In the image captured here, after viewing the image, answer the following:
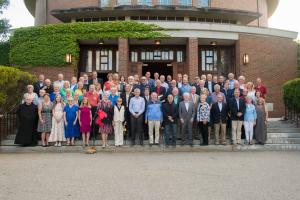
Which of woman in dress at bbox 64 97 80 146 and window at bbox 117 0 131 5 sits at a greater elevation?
window at bbox 117 0 131 5

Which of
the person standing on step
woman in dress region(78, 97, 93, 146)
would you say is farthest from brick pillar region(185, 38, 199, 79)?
woman in dress region(78, 97, 93, 146)

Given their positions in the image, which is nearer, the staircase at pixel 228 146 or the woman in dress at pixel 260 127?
the staircase at pixel 228 146

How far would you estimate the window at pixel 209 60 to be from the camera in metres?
24.6

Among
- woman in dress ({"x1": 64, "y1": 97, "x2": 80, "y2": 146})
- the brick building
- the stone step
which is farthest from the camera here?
the brick building

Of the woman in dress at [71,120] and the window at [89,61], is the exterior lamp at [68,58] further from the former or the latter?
the woman in dress at [71,120]

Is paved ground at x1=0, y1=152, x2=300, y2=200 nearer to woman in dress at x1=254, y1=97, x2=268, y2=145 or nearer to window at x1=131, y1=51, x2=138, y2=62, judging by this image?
woman in dress at x1=254, y1=97, x2=268, y2=145

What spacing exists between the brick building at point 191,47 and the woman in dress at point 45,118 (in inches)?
362

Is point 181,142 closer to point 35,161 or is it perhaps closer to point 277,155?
point 277,155

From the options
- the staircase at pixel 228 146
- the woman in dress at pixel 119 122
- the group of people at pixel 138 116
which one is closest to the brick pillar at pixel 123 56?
the group of people at pixel 138 116

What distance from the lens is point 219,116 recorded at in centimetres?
1323

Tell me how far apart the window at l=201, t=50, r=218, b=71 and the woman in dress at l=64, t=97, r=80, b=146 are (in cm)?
1312

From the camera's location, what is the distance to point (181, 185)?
7289mm

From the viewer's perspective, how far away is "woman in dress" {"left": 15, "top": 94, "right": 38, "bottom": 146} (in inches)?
519

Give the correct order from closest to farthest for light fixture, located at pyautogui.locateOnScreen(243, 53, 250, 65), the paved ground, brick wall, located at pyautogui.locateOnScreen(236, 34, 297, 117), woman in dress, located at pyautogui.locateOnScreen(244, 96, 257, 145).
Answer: the paved ground → woman in dress, located at pyautogui.locateOnScreen(244, 96, 257, 145) → light fixture, located at pyautogui.locateOnScreen(243, 53, 250, 65) → brick wall, located at pyautogui.locateOnScreen(236, 34, 297, 117)
